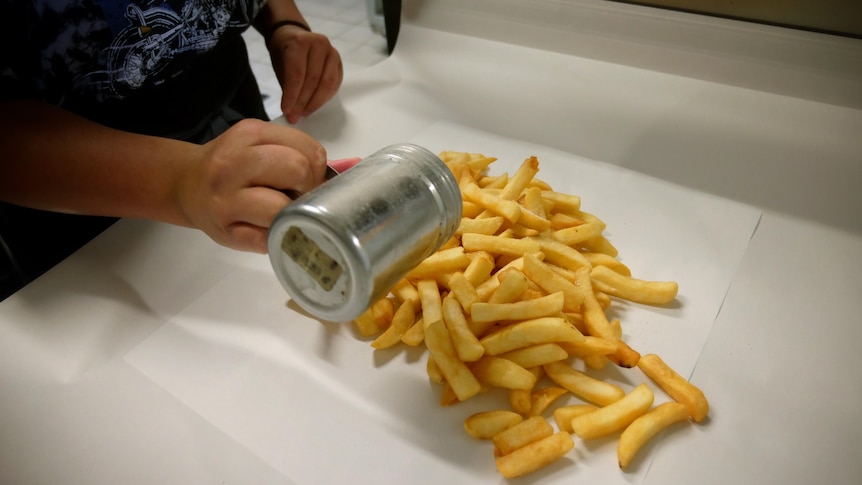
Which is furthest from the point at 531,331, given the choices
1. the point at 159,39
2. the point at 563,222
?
the point at 159,39

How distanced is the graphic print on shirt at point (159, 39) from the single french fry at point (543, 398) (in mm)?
865

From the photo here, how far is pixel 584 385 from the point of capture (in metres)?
0.91

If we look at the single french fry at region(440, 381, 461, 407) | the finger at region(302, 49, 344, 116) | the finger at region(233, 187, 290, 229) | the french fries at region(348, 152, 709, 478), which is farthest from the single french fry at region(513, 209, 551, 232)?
the finger at region(302, 49, 344, 116)

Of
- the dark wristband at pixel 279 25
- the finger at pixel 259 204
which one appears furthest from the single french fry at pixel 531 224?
the dark wristband at pixel 279 25

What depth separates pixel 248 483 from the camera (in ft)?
2.81

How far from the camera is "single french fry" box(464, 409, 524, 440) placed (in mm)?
868

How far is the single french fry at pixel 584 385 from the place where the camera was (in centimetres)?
89

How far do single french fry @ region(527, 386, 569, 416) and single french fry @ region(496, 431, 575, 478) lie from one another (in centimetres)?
7

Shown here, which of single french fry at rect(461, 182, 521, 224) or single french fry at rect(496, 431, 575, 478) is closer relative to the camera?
single french fry at rect(496, 431, 575, 478)

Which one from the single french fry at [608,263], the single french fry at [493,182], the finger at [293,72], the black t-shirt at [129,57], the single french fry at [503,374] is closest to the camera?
the single french fry at [503,374]

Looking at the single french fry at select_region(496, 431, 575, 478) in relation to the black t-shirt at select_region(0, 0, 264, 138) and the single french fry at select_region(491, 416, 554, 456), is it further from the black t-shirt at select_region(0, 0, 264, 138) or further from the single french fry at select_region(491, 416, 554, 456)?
the black t-shirt at select_region(0, 0, 264, 138)

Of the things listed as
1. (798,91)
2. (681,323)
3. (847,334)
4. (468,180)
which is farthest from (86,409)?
(798,91)

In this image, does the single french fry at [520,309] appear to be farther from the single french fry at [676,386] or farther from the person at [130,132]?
the person at [130,132]

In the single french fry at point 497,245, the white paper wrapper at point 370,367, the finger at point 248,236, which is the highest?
the finger at point 248,236
